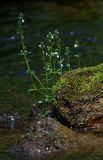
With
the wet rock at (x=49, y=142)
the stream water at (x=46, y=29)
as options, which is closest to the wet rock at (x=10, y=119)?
the stream water at (x=46, y=29)

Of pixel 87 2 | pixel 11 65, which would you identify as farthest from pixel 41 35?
pixel 87 2

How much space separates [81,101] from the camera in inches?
298

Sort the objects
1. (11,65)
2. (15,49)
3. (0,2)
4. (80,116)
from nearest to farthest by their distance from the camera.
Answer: (80,116) < (11,65) < (15,49) < (0,2)

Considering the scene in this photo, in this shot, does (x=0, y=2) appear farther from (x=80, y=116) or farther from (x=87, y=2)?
(x=80, y=116)

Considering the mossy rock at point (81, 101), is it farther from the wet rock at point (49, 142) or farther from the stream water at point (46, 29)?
the stream water at point (46, 29)

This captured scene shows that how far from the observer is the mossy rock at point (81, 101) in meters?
7.51

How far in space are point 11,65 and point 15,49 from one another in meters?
1.37

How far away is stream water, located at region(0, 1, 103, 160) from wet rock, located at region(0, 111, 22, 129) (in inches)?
35.6

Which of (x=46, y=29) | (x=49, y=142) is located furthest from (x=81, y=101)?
(x=46, y=29)

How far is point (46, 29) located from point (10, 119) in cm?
730

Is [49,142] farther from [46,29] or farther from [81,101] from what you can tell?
[46,29]

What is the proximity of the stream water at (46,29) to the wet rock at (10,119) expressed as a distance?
0.91 meters

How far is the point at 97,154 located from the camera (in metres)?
6.64

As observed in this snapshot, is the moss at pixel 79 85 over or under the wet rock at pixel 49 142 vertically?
over
